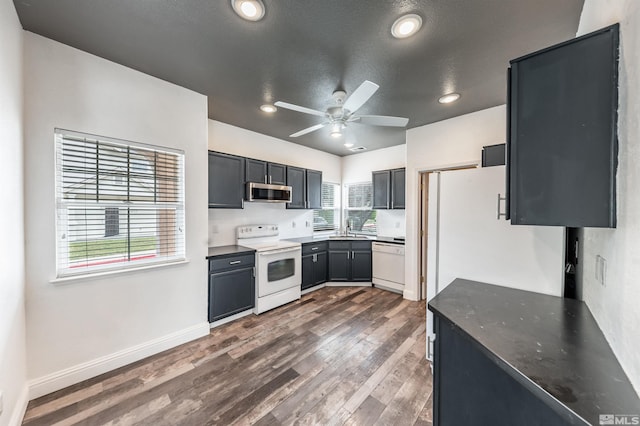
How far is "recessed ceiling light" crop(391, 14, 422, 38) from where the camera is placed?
159 cm

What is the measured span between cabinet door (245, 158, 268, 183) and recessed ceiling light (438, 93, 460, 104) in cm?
250

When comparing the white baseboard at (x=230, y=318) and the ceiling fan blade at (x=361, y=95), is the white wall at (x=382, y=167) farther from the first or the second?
the white baseboard at (x=230, y=318)

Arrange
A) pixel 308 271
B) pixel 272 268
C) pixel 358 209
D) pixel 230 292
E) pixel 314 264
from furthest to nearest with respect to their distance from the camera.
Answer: pixel 358 209, pixel 314 264, pixel 308 271, pixel 272 268, pixel 230 292

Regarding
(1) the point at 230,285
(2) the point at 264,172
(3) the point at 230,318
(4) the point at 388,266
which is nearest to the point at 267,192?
(2) the point at 264,172

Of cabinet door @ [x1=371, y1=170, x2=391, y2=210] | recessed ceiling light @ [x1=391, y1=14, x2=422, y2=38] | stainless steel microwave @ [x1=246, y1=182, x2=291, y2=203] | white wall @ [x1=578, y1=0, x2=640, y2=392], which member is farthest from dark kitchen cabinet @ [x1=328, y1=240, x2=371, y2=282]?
white wall @ [x1=578, y1=0, x2=640, y2=392]

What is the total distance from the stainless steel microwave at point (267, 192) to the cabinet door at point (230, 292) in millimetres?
1045

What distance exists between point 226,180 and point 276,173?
871 mm

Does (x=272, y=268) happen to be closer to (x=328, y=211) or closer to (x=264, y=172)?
(x=264, y=172)

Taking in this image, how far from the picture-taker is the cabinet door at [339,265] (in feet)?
14.5

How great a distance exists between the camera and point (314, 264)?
13.8 ft

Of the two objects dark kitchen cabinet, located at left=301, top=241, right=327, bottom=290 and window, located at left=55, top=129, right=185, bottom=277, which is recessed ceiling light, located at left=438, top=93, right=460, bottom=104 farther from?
window, located at left=55, top=129, right=185, bottom=277

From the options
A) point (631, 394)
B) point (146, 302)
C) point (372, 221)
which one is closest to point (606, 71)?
point (631, 394)

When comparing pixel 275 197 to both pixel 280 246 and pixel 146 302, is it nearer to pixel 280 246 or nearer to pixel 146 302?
pixel 280 246

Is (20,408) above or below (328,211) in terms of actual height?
below
